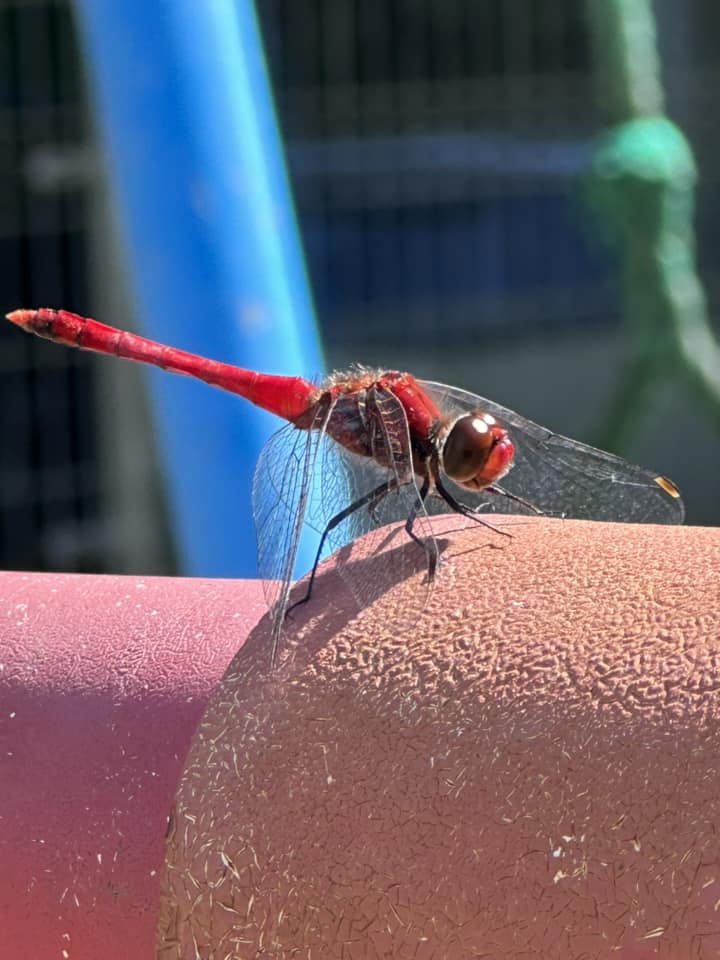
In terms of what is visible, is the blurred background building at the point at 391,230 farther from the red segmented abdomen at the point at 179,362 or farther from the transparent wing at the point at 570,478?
the transparent wing at the point at 570,478

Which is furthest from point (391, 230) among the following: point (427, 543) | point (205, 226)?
point (427, 543)

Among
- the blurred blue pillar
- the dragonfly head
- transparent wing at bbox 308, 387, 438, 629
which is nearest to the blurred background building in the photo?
the blurred blue pillar

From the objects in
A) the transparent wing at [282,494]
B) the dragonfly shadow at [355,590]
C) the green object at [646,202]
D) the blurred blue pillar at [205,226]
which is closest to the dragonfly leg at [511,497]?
the transparent wing at [282,494]

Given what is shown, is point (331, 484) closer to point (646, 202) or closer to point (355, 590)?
point (355, 590)

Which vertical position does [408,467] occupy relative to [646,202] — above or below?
below

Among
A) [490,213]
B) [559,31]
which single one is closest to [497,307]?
[490,213]
